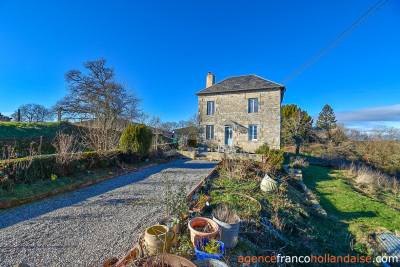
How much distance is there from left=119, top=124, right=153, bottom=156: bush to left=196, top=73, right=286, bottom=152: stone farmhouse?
786 cm

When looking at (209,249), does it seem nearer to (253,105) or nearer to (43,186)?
(43,186)

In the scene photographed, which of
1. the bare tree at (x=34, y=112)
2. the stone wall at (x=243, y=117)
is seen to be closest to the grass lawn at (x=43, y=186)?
the stone wall at (x=243, y=117)

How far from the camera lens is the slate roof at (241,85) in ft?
48.0

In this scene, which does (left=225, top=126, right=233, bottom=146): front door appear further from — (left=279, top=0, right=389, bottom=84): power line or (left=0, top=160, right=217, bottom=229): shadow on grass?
(left=0, top=160, right=217, bottom=229): shadow on grass

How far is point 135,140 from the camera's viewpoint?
333 inches

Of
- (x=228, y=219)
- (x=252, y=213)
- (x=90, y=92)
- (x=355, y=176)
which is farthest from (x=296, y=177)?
(x=90, y=92)

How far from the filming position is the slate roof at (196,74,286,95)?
14.6 meters

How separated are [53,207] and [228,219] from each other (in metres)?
3.84

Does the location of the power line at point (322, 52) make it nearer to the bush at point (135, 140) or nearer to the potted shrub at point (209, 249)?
the potted shrub at point (209, 249)

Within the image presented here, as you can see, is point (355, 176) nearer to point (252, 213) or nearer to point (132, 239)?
point (252, 213)

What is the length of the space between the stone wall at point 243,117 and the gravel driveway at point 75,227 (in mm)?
11677

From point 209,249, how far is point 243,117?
14.1 meters

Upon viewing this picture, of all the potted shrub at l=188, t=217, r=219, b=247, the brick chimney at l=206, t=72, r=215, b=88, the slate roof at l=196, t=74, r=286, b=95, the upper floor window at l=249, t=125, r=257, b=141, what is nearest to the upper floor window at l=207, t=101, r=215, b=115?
the slate roof at l=196, t=74, r=286, b=95

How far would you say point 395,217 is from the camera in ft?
21.1
